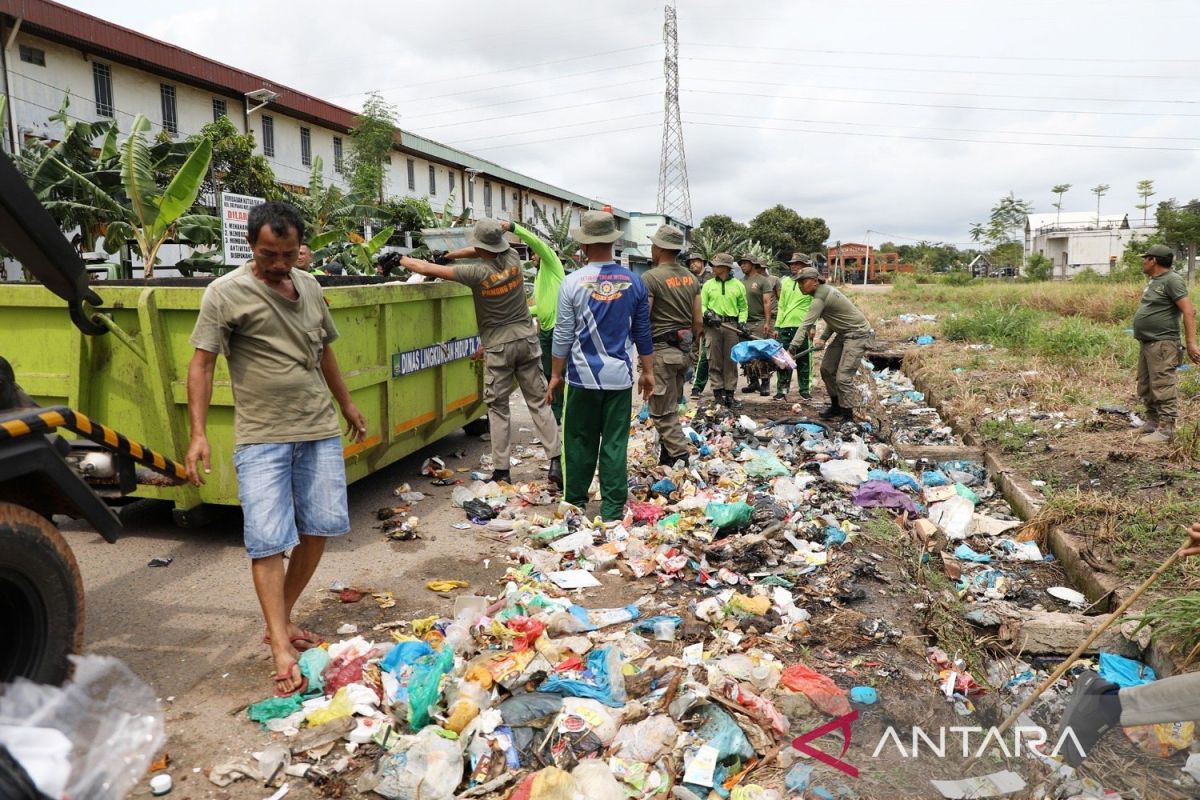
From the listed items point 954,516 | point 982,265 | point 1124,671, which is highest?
point 982,265

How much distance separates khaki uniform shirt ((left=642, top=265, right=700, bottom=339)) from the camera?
23.4 ft

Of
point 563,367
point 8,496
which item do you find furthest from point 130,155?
point 8,496

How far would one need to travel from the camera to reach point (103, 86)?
20.8m

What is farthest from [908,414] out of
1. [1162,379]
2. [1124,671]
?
[1124,671]

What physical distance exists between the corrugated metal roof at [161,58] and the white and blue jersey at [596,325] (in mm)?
18410

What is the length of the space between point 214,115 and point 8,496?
2563 cm

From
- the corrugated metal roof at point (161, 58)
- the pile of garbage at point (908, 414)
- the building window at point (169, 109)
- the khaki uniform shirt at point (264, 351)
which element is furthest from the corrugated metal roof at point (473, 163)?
the khaki uniform shirt at point (264, 351)

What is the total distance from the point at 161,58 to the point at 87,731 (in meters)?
24.4

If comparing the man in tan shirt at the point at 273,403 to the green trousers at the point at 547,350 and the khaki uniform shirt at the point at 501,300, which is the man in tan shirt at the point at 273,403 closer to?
the khaki uniform shirt at the point at 501,300

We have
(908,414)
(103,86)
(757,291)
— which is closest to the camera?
(908,414)

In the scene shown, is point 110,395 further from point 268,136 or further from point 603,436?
point 268,136

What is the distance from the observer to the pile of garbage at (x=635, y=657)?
2.58m

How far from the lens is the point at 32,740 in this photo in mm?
1607

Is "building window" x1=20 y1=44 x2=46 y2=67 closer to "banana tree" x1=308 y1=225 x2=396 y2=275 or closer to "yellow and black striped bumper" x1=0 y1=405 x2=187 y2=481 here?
"banana tree" x1=308 y1=225 x2=396 y2=275
